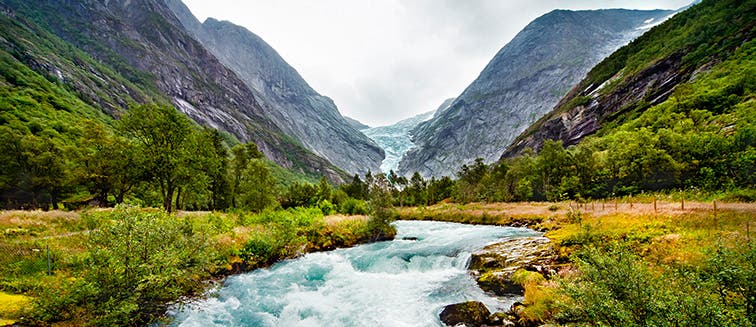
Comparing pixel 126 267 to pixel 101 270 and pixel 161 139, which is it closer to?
pixel 101 270

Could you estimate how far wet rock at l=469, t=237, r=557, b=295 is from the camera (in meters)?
15.9

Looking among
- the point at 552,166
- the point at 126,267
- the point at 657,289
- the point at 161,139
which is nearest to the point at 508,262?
the point at 657,289

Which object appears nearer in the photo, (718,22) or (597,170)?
(597,170)

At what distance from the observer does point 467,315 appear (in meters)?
12.2

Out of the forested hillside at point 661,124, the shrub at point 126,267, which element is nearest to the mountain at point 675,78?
the forested hillside at point 661,124

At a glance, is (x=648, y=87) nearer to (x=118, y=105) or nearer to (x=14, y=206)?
(x=14, y=206)

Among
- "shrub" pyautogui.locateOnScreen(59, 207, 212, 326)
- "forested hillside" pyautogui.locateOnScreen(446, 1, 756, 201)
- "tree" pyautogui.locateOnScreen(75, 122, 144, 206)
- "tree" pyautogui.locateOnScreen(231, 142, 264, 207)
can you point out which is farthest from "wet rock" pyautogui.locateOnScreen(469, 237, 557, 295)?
"tree" pyautogui.locateOnScreen(231, 142, 264, 207)

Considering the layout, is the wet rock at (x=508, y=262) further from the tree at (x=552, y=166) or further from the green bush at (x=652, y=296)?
the tree at (x=552, y=166)

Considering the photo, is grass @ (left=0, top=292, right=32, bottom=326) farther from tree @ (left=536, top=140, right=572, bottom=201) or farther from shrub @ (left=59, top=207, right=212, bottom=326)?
tree @ (left=536, top=140, right=572, bottom=201)

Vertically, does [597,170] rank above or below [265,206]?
above

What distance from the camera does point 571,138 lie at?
12538 cm

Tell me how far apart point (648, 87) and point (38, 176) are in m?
158

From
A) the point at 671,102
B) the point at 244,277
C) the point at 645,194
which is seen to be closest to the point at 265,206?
the point at 244,277

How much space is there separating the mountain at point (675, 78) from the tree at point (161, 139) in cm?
6212
